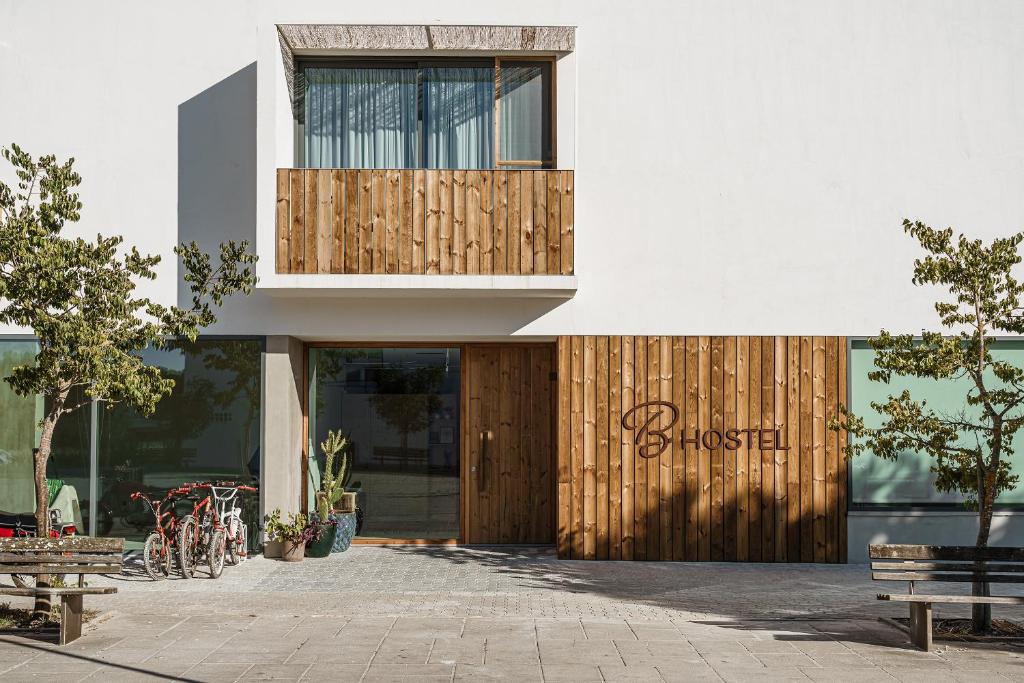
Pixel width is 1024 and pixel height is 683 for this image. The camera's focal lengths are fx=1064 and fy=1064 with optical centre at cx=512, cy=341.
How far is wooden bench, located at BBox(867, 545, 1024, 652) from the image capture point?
8867mm

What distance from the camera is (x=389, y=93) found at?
1348cm

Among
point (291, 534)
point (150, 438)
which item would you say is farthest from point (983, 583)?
point (150, 438)

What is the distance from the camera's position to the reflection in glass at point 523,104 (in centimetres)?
1337

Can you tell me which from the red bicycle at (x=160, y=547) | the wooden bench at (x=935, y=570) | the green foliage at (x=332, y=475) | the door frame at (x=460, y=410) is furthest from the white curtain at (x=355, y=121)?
the wooden bench at (x=935, y=570)

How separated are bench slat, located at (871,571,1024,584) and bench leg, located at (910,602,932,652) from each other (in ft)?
0.77

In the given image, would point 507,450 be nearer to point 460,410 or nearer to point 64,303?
point 460,410

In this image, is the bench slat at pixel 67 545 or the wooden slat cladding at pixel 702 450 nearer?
the bench slat at pixel 67 545

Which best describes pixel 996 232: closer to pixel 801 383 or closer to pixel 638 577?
pixel 801 383

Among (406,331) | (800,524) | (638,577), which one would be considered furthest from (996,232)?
(406,331)

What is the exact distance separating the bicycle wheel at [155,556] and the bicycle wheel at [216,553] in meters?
0.47

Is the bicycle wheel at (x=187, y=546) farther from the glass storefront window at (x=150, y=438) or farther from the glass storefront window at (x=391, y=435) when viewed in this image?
the glass storefront window at (x=391, y=435)

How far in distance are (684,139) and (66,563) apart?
8593mm

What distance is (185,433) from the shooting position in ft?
43.3

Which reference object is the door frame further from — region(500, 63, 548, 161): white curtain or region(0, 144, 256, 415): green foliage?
region(0, 144, 256, 415): green foliage
